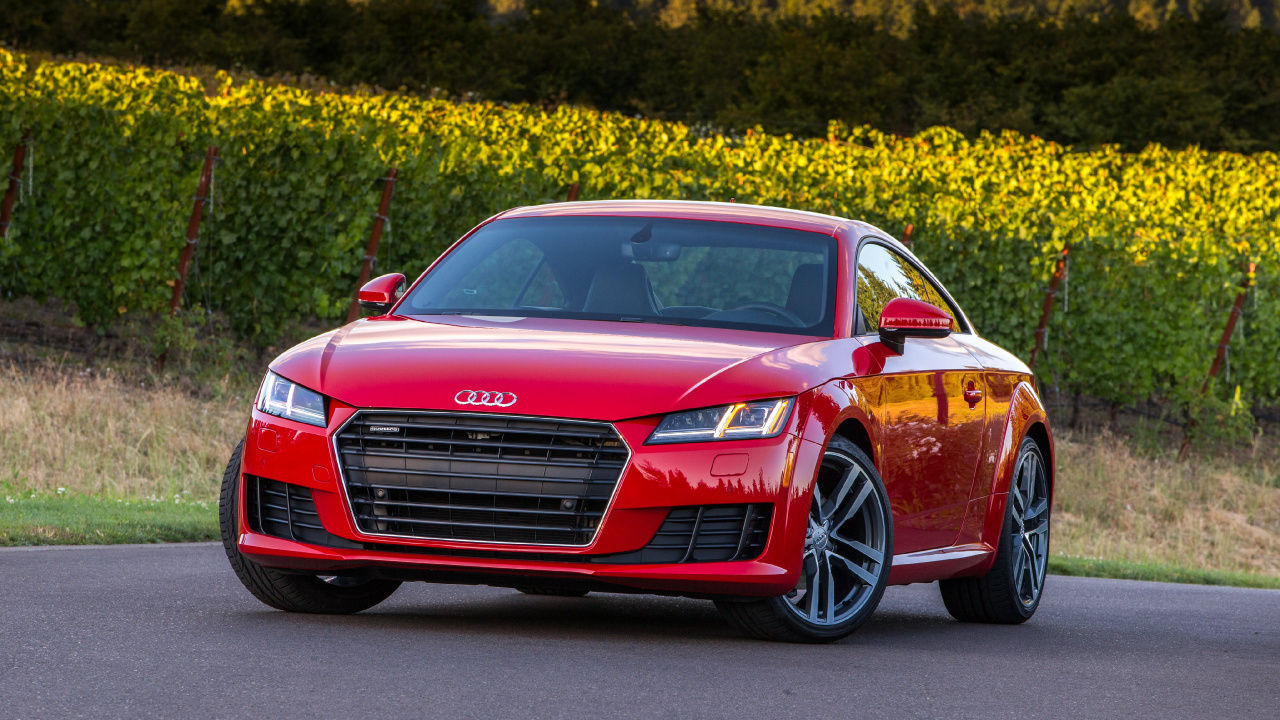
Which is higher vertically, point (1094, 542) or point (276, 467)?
point (276, 467)

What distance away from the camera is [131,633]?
6.31m

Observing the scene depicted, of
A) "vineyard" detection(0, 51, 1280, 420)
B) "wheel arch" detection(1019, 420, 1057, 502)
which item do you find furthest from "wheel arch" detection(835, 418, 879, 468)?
"vineyard" detection(0, 51, 1280, 420)

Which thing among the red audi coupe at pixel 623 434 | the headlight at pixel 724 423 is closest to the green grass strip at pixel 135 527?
the red audi coupe at pixel 623 434

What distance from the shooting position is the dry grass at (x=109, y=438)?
13.1m

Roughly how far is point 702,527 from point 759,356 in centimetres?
66

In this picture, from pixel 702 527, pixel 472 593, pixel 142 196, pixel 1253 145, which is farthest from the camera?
pixel 1253 145

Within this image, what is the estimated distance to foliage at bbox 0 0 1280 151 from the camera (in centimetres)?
7206

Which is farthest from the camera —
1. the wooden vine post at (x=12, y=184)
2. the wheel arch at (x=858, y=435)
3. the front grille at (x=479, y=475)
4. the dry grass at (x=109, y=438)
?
the wooden vine post at (x=12, y=184)

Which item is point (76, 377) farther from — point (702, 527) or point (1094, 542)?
point (702, 527)

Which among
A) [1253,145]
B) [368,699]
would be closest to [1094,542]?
[368,699]

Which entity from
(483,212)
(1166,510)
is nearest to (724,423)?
(1166,510)

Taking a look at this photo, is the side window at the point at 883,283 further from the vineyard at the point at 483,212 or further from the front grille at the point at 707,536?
the vineyard at the point at 483,212

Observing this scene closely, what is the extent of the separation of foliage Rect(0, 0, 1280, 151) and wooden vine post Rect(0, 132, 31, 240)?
5374 cm

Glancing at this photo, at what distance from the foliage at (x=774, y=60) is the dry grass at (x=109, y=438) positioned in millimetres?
56904
